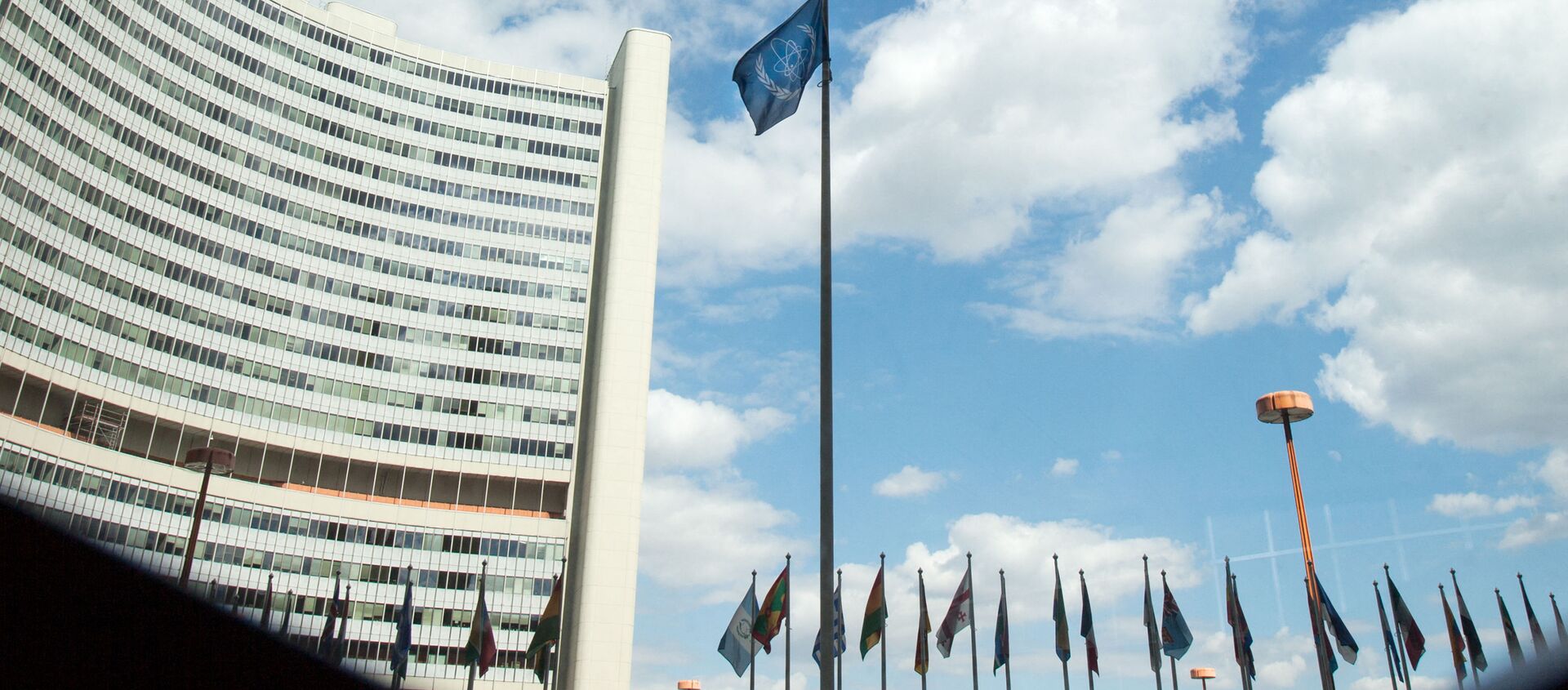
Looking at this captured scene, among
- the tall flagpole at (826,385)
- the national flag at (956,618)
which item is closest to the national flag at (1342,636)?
the national flag at (956,618)

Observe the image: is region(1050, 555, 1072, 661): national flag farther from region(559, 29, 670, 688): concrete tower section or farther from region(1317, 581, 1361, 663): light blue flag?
region(559, 29, 670, 688): concrete tower section

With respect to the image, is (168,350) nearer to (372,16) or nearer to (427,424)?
(427,424)

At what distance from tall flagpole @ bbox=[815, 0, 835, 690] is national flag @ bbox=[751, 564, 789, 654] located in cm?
2377

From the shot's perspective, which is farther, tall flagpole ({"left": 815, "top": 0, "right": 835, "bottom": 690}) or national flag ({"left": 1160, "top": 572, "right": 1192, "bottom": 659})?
national flag ({"left": 1160, "top": 572, "right": 1192, "bottom": 659})

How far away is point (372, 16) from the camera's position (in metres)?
117

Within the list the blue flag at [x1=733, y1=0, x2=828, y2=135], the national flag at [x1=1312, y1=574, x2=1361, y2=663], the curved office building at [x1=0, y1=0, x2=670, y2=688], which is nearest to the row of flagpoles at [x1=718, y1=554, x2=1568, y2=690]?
the national flag at [x1=1312, y1=574, x2=1361, y2=663]

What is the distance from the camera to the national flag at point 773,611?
1596 inches

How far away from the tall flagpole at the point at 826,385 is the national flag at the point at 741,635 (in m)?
25.9

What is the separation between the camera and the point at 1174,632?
133 ft

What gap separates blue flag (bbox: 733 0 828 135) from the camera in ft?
63.7

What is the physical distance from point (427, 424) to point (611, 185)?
33.3 m

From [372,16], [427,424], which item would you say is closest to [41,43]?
[372,16]

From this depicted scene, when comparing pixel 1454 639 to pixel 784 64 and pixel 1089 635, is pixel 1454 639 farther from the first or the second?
pixel 784 64

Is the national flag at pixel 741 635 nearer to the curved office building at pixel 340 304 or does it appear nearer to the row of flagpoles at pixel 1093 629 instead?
the row of flagpoles at pixel 1093 629
